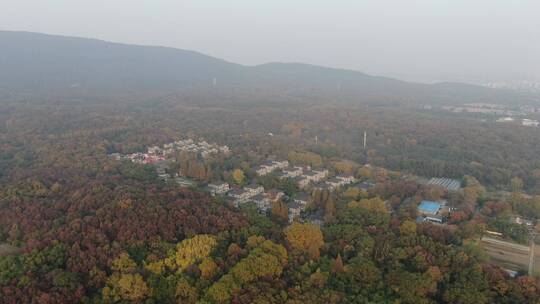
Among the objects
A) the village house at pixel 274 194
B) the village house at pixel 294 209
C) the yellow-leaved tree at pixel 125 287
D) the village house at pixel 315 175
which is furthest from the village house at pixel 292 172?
the yellow-leaved tree at pixel 125 287

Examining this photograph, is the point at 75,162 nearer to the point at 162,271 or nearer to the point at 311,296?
the point at 162,271

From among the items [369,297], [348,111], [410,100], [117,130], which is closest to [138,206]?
[369,297]

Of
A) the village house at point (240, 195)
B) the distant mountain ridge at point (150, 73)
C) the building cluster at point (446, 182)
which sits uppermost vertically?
the distant mountain ridge at point (150, 73)

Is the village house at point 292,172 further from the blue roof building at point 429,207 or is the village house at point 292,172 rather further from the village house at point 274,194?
the blue roof building at point 429,207

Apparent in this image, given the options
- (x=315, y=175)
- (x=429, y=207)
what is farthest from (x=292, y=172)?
(x=429, y=207)

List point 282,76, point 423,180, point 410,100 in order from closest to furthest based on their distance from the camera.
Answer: point 423,180, point 410,100, point 282,76

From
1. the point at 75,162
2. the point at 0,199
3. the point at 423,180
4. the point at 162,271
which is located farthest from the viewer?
the point at 423,180
